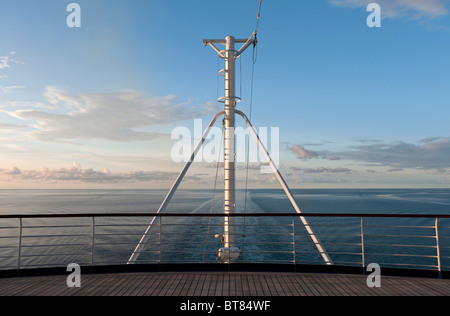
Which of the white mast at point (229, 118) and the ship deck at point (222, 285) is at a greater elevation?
the white mast at point (229, 118)

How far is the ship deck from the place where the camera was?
3.79 meters

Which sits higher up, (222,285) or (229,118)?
(229,118)

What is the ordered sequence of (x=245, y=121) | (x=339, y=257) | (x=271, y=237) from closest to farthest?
1. (x=245, y=121)
2. (x=339, y=257)
3. (x=271, y=237)

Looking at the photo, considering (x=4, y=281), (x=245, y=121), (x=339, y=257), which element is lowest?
(x=339, y=257)

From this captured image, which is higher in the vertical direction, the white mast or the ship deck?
the white mast

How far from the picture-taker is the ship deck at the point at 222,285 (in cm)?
379

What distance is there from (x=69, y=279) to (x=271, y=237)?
18.7m

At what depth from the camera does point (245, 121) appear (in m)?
9.80

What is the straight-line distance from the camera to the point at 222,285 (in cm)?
403

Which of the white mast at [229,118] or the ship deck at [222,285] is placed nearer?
the ship deck at [222,285]

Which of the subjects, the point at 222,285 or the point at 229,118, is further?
the point at 229,118
